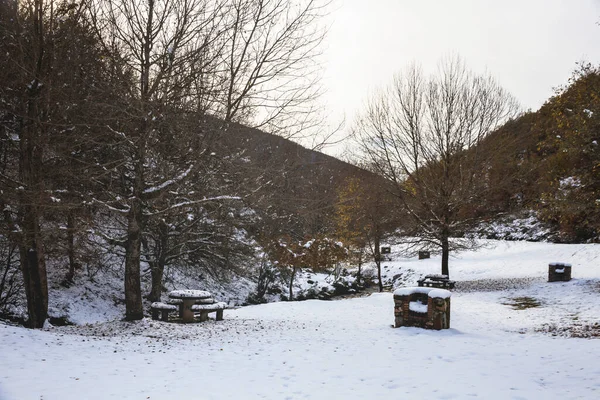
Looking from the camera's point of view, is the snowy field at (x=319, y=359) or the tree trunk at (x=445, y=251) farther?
the tree trunk at (x=445, y=251)

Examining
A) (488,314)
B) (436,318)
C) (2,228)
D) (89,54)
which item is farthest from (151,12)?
(488,314)

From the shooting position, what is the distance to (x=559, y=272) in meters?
16.4

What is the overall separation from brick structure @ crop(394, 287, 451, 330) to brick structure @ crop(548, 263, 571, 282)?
10022 mm

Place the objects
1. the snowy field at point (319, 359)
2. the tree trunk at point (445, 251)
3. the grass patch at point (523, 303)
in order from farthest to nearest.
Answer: the tree trunk at point (445, 251) → the grass patch at point (523, 303) → the snowy field at point (319, 359)

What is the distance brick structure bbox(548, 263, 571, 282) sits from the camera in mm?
16219

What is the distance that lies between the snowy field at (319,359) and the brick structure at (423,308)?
1.36 feet

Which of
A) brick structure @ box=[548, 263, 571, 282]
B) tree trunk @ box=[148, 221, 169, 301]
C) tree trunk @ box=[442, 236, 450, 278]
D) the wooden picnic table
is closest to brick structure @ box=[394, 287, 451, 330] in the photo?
the wooden picnic table

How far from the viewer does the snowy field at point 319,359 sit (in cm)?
499

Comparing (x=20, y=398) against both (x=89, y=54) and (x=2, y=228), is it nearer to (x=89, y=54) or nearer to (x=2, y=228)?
(x=2, y=228)

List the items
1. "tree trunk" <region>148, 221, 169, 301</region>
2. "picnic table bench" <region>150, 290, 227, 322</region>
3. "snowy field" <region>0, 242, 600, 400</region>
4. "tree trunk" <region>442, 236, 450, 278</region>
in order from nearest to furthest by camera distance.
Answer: "snowy field" <region>0, 242, 600, 400</region> < "picnic table bench" <region>150, 290, 227, 322</region> < "tree trunk" <region>148, 221, 169, 301</region> < "tree trunk" <region>442, 236, 450, 278</region>

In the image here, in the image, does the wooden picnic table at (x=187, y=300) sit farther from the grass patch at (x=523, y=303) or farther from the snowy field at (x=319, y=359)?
the grass patch at (x=523, y=303)

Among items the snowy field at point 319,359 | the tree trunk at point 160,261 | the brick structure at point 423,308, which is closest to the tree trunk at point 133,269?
the snowy field at point 319,359

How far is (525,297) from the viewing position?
47.3 ft

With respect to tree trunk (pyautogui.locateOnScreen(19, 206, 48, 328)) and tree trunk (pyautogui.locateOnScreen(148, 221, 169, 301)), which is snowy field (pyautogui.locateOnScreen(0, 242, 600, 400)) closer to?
tree trunk (pyautogui.locateOnScreen(19, 206, 48, 328))
